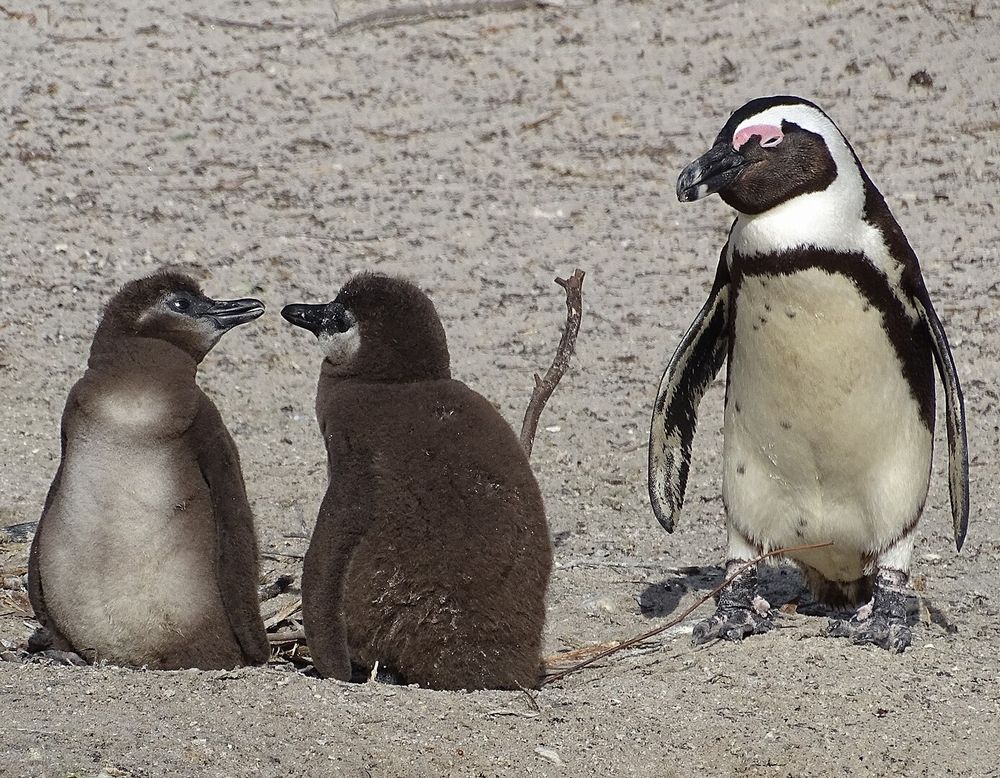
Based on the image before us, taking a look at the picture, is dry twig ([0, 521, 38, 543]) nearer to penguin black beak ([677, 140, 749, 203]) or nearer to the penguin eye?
the penguin eye

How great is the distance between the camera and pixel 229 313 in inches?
154

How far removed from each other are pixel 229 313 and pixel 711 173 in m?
1.19

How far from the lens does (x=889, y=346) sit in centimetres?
404

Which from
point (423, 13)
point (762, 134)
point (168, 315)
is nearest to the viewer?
point (168, 315)

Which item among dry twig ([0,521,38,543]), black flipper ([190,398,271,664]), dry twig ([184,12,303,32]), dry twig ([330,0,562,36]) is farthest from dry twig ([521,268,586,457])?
dry twig ([184,12,303,32])

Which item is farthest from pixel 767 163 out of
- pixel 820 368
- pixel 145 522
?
pixel 145 522

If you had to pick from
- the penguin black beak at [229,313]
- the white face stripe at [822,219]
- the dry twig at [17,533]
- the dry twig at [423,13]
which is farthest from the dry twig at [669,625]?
the dry twig at [423,13]

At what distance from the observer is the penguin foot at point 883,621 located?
4059 millimetres

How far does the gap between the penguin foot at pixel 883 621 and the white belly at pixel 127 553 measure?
1.57 m

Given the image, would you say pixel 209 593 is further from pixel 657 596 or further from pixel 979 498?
pixel 979 498

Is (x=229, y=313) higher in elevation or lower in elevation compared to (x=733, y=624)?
higher

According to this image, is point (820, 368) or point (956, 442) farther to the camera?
point (956, 442)

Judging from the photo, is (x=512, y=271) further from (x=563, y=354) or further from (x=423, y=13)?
(x=563, y=354)

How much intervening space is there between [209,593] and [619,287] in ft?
13.6
